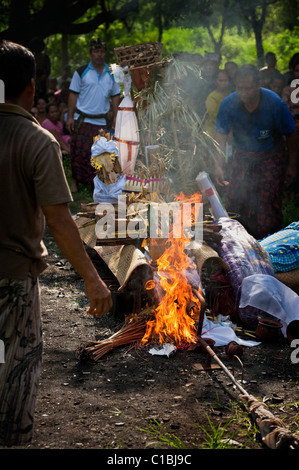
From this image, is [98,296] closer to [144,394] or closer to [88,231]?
[144,394]

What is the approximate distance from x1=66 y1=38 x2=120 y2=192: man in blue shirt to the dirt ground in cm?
580

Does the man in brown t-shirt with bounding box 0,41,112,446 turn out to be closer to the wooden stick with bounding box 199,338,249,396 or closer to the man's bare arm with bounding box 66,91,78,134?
the wooden stick with bounding box 199,338,249,396

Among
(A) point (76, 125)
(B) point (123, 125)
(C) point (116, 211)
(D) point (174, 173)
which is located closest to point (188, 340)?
(C) point (116, 211)

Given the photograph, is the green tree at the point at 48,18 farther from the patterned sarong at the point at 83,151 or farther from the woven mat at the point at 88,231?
the woven mat at the point at 88,231

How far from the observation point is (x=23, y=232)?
271cm

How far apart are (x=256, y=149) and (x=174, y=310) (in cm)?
338

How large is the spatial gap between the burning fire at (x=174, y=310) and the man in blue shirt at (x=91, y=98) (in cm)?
561

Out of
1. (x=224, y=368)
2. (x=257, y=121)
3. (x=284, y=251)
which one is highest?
(x=257, y=121)

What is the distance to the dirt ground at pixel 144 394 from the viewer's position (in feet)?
11.3

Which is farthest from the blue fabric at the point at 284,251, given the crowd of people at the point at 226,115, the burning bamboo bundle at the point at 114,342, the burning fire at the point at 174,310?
the burning bamboo bundle at the point at 114,342

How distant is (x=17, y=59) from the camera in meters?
2.62

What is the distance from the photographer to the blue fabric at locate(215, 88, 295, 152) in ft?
23.4

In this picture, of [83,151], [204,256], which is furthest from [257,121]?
[83,151]
